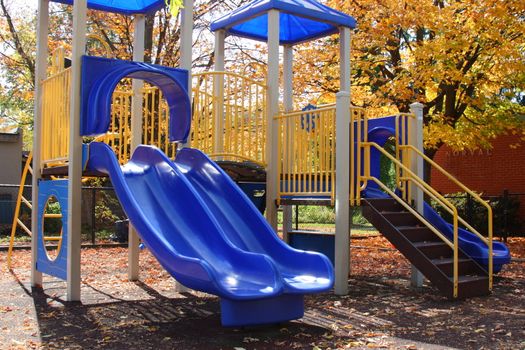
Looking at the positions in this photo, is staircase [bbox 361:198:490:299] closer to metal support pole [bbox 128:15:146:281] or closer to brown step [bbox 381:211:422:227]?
brown step [bbox 381:211:422:227]

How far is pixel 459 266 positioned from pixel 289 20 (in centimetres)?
542

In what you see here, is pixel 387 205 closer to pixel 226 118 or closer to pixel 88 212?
pixel 226 118

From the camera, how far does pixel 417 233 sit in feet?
27.2

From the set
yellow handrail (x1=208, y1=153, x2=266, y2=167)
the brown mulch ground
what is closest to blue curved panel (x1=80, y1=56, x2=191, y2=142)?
yellow handrail (x1=208, y1=153, x2=266, y2=167)

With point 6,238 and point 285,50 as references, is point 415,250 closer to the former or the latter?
point 285,50

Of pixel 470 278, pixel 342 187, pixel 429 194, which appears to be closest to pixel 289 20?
pixel 342 187

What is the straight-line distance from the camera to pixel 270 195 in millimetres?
9391

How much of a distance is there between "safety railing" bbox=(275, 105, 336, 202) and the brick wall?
40.6ft

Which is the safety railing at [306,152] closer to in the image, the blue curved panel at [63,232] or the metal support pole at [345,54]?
the metal support pole at [345,54]

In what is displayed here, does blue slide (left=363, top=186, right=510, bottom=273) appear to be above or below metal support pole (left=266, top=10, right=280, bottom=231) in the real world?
below

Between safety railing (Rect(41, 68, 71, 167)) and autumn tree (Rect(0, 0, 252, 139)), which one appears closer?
safety railing (Rect(41, 68, 71, 167))

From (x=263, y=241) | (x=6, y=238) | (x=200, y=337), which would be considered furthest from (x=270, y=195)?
(x=6, y=238)

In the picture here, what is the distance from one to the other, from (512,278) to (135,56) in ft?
23.6

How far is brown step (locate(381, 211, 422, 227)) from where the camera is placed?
835 centimetres
